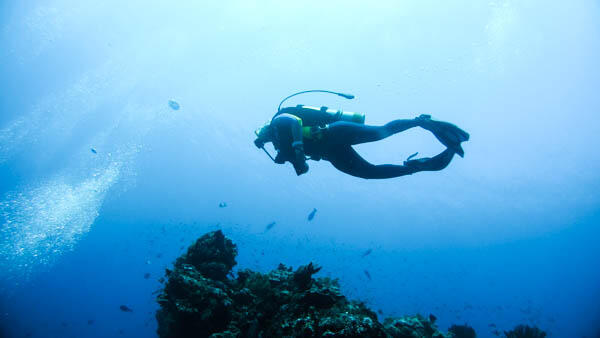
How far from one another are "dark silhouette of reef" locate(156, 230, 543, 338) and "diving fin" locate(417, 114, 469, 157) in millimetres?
3080

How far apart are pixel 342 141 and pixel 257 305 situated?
16.3ft

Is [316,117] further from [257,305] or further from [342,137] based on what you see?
[257,305]

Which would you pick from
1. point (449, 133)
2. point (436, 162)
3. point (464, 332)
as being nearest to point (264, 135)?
point (436, 162)

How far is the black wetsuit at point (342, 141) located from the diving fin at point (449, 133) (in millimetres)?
113

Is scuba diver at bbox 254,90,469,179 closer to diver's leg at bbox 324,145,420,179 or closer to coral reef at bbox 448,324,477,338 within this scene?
diver's leg at bbox 324,145,420,179

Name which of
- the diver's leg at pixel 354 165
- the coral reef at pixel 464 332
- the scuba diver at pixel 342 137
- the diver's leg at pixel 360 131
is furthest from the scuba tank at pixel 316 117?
the coral reef at pixel 464 332

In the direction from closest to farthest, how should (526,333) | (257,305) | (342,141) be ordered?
(342,141) → (257,305) → (526,333)

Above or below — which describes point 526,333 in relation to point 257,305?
above

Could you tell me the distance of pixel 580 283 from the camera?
102 m

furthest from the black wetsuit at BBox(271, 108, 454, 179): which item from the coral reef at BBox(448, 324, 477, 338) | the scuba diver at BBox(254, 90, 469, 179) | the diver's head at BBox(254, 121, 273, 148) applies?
the coral reef at BBox(448, 324, 477, 338)

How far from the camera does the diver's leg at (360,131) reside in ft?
15.3

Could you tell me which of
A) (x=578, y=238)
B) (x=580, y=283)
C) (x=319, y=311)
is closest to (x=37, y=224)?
(x=319, y=311)

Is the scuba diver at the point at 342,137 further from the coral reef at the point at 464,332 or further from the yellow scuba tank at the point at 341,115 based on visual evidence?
the coral reef at the point at 464,332

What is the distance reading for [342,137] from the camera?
4.82m
